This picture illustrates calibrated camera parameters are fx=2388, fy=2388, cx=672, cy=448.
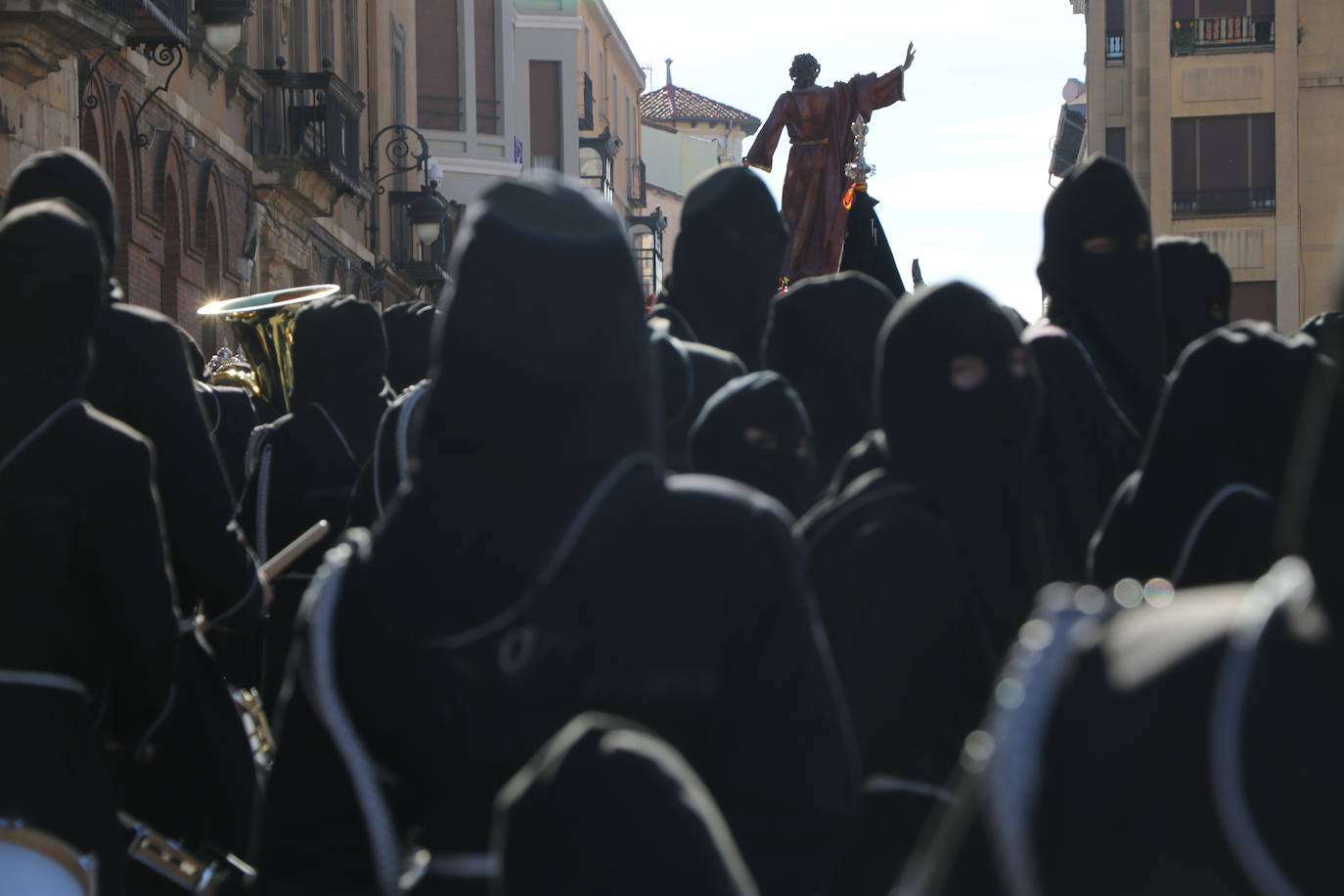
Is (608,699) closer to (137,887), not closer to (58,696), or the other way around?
(58,696)

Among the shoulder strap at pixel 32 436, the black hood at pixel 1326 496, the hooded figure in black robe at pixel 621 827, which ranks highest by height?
the black hood at pixel 1326 496

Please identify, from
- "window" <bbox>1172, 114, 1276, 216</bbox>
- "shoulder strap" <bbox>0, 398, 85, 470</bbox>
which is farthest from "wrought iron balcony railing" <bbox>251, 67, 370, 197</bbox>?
"shoulder strap" <bbox>0, 398, 85, 470</bbox>

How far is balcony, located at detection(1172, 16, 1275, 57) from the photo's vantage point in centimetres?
4931

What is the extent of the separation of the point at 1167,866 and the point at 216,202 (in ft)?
82.8

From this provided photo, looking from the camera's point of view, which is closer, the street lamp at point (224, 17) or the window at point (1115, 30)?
the street lamp at point (224, 17)

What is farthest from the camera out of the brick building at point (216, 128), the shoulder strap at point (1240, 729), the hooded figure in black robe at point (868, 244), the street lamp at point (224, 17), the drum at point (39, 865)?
the street lamp at point (224, 17)

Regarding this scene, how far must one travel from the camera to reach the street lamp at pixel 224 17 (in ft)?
73.3

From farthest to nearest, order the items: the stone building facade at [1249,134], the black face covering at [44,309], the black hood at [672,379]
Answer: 1. the stone building facade at [1249,134]
2. the black hood at [672,379]
3. the black face covering at [44,309]

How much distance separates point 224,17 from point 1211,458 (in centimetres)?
1913

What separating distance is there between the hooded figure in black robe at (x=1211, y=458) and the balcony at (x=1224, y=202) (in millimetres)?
45319

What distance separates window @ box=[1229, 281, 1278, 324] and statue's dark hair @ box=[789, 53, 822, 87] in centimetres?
3494

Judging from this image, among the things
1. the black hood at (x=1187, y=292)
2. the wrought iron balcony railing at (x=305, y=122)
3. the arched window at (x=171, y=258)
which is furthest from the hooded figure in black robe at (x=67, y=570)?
the wrought iron balcony railing at (x=305, y=122)

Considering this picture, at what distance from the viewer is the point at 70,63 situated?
19500mm

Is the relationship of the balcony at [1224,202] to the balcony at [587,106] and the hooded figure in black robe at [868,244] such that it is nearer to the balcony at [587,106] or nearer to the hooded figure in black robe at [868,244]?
the balcony at [587,106]
